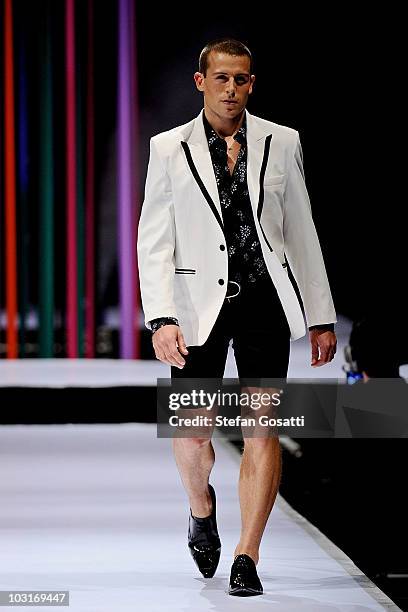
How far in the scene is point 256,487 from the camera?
2.91m

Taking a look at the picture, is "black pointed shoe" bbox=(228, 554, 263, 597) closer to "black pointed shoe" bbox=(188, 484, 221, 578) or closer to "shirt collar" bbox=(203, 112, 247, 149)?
"black pointed shoe" bbox=(188, 484, 221, 578)

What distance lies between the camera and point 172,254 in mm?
2922

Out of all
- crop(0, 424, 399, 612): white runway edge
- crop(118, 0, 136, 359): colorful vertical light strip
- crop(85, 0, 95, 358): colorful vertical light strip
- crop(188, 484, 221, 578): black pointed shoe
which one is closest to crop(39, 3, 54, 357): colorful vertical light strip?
crop(85, 0, 95, 358): colorful vertical light strip

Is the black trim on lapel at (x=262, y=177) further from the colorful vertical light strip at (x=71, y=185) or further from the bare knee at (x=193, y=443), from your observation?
the colorful vertical light strip at (x=71, y=185)

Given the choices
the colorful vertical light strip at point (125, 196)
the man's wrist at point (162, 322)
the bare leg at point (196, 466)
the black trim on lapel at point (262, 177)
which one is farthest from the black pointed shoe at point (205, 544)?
the colorful vertical light strip at point (125, 196)

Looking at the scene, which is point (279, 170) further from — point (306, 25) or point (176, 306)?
point (306, 25)

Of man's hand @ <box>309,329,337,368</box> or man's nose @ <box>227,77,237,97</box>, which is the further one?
man's hand @ <box>309,329,337,368</box>

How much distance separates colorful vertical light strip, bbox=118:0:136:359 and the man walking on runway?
204 inches

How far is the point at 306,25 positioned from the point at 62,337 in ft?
7.20

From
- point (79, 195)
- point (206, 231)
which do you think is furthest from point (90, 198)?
point (206, 231)

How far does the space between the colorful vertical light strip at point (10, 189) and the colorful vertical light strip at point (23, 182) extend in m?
0.04

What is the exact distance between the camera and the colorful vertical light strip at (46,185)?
8.25 m

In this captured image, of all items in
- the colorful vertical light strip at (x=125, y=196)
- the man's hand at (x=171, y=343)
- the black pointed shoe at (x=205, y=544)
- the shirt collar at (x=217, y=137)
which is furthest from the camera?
the colorful vertical light strip at (x=125, y=196)

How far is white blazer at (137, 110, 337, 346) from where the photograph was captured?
2.89 meters
